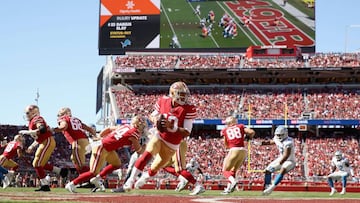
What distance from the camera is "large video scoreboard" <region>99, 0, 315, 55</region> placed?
49.7 metres

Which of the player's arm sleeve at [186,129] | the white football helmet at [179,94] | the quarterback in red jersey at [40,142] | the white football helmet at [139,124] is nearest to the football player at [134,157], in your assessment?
the white football helmet at [139,124]

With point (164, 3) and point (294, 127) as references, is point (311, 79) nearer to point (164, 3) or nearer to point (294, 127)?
point (294, 127)

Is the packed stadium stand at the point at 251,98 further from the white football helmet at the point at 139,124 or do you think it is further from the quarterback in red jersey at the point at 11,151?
the white football helmet at the point at 139,124

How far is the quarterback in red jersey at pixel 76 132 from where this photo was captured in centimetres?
1537

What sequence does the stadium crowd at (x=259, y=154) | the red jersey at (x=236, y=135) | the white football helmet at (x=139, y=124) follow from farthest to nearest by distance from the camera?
the stadium crowd at (x=259, y=154) < the red jersey at (x=236, y=135) < the white football helmet at (x=139, y=124)

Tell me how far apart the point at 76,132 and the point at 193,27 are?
36081 millimetres

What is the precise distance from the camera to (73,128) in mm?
15484

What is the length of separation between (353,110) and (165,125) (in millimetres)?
37728

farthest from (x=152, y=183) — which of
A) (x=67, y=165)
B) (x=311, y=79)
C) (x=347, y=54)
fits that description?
(x=347, y=54)

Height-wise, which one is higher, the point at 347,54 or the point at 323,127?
the point at 347,54

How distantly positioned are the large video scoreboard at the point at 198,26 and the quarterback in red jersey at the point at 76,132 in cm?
3404

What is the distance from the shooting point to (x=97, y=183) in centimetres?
1420

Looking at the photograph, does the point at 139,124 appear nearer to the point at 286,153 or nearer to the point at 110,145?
the point at 110,145

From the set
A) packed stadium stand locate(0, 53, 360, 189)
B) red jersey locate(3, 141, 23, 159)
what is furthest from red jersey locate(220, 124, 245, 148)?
packed stadium stand locate(0, 53, 360, 189)
